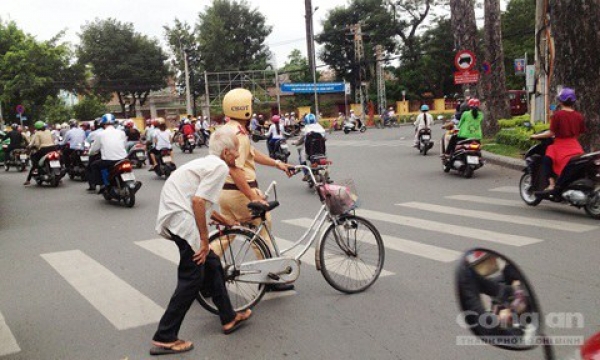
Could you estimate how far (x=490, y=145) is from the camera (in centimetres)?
1579

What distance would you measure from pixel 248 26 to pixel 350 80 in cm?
1296

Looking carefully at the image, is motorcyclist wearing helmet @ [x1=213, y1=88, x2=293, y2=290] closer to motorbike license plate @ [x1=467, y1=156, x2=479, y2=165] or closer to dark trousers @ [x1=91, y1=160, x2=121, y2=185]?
dark trousers @ [x1=91, y1=160, x2=121, y2=185]

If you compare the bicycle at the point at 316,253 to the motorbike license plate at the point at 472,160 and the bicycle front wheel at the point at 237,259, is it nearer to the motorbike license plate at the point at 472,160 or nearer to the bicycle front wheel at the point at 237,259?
the bicycle front wheel at the point at 237,259

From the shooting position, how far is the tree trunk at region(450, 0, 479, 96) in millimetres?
18047

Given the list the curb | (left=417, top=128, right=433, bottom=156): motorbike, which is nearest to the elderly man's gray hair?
A: the curb

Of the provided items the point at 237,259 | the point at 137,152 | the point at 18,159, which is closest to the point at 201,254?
the point at 237,259

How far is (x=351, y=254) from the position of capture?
16.1 feet

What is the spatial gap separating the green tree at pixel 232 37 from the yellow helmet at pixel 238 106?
176ft

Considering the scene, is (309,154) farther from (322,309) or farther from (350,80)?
(350,80)

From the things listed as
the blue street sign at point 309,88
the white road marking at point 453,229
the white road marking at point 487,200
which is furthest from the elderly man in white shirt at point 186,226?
the blue street sign at point 309,88

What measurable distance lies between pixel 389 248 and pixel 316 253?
72.0 inches

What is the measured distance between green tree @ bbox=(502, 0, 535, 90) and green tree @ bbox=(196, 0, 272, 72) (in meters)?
24.3

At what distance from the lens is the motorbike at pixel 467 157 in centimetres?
1150

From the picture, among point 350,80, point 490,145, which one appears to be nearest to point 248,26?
point 350,80
